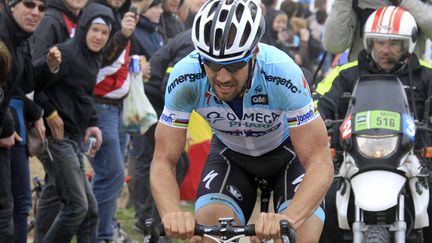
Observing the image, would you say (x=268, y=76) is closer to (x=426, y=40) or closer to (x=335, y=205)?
(x=335, y=205)

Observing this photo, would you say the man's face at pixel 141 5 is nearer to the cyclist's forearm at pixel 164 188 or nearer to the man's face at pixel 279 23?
the cyclist's forearm at pixel 164 188

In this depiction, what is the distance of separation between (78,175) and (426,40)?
3425 mm

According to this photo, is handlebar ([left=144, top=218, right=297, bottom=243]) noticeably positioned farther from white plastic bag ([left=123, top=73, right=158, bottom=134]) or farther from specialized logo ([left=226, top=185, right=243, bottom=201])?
white plastic bag ([left=123, top=73, right=158, bottom=134])

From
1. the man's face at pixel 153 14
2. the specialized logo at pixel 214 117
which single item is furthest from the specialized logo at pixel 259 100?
the man's face at pixel 153 14

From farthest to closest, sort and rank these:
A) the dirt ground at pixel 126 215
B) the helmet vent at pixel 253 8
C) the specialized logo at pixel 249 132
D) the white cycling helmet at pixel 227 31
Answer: the dirt ground at pixel 126 215, the specialized logo at pixel 249 132, the helmet vent at pixel 253 8, the white cycling helmet at pixel 227 31

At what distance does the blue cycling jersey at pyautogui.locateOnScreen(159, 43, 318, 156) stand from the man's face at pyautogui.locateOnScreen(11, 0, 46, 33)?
221 cm

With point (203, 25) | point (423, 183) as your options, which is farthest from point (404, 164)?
point (203, 25)

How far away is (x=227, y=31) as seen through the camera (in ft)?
16.1

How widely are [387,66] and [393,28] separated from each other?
0.29 meters

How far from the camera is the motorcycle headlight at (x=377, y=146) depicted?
6.36 metres

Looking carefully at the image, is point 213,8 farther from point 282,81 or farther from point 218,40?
point 282,81

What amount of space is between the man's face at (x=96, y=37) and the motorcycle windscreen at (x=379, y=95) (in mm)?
2312

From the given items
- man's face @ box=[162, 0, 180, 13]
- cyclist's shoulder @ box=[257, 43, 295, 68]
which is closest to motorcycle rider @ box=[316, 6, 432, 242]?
cyclist's shoulder @ box=[257, 43, 295, 68]

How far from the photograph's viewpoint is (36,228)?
26.3 feet
